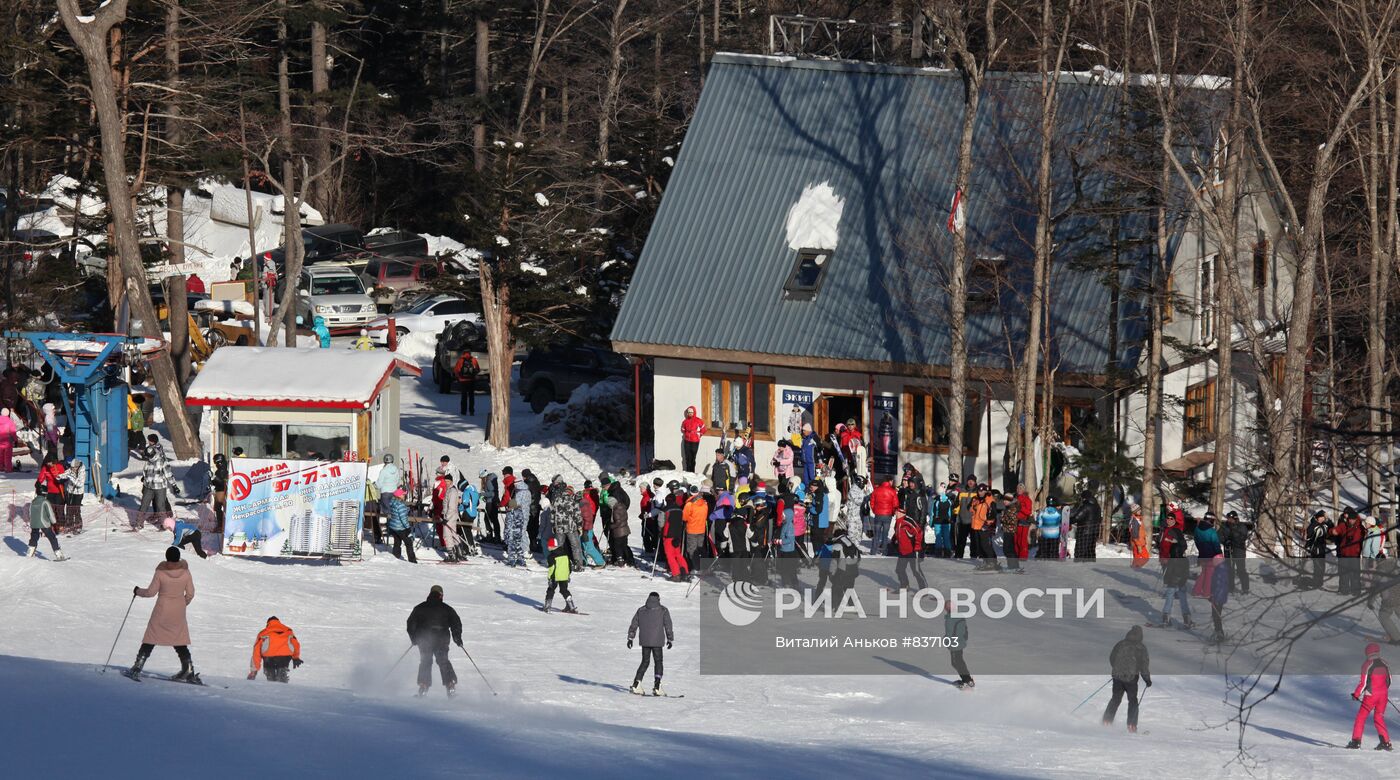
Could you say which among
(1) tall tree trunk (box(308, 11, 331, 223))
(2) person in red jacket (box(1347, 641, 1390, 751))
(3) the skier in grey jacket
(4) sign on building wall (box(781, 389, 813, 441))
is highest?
(1) tall tree trunk (box(308, 11, 331, 223))

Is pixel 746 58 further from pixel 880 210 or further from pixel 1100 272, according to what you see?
pixel 1100 272

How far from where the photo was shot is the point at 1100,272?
29.6 metres

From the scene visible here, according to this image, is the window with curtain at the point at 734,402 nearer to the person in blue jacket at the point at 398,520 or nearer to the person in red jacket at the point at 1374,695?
the person in blue jacket at the point at 398,520

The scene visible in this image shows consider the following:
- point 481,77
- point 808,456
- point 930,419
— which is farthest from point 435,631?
point 481,77

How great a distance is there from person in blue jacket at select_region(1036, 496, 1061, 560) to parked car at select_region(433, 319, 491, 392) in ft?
52.9

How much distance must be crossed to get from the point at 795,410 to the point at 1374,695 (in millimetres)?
14901

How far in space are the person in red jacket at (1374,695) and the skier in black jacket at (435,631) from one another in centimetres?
928

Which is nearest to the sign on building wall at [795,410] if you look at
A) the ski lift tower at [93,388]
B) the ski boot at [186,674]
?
the ski lift tower at [93,388]

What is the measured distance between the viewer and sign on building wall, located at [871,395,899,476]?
3084 centimetres

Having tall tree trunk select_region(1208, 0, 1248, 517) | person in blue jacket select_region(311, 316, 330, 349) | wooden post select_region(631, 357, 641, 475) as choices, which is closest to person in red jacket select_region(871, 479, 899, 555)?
tall tree trunk select_region(1208, 0, 1248, 517)

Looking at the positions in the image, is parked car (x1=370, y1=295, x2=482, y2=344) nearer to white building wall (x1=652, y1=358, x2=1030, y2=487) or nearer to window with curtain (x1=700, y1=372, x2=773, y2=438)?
white building wall (x1=652, y1=358, x2=1030, y2=487)

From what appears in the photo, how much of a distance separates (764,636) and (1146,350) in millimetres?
10058

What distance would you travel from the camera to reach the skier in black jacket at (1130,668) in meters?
18.5

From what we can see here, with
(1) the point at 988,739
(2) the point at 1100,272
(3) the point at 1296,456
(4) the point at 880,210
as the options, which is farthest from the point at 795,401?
(1) the point at 988,739
